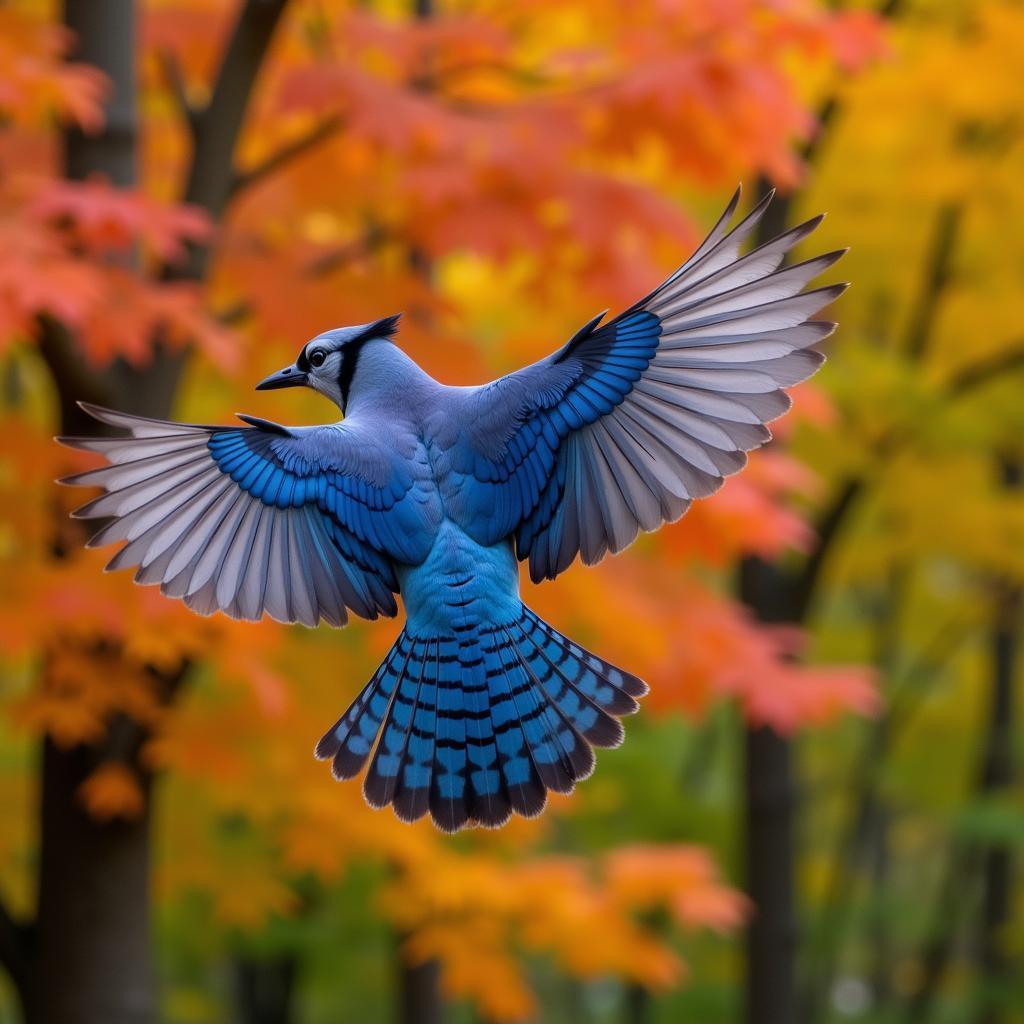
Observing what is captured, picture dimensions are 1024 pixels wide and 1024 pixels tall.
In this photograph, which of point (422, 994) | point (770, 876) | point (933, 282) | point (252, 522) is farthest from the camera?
point (933, 282)

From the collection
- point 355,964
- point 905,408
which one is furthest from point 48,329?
point 355,964

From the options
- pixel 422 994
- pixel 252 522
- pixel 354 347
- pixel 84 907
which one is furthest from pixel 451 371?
pixel 422 994

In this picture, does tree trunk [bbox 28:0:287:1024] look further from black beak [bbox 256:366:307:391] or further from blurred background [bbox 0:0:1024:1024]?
black beak [bbox 256:366:307:391]

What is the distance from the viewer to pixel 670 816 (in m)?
10.8

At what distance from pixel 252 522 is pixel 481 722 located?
0.29 metres

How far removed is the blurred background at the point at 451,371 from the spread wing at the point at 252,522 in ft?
8.62

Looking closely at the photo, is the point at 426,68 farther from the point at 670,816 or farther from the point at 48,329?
the point at 670,816

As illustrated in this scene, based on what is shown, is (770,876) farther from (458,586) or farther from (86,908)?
(458,586)

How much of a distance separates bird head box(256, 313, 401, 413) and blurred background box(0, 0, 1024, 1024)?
108 inches

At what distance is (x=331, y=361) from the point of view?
1196mm

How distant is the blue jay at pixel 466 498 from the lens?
1.16 meters

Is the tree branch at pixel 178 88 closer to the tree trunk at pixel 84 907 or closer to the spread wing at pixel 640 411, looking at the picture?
the tree trunk at pixel 84 907

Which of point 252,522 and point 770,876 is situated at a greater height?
point 252,522

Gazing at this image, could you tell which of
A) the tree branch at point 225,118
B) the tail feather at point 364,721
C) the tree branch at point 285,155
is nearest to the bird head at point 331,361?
the tail feather at point 364,721
